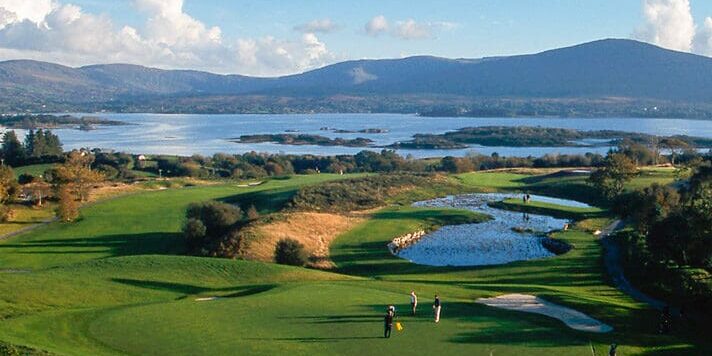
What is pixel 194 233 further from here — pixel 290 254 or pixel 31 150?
pixel 31 150

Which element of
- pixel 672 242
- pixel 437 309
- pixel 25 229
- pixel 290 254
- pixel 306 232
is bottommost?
pixel 25 229

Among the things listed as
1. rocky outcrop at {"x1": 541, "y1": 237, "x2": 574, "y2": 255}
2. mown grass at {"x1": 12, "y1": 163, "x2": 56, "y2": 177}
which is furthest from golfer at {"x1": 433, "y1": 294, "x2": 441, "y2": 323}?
mown grass at {"x1": 12, "y1": 163, "x2": 56, "y2": 177}

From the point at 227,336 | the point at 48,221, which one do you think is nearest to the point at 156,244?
the point at 48,221

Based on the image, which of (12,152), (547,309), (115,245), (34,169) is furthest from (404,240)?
(12,152)

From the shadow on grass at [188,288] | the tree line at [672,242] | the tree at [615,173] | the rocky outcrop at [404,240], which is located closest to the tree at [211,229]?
the rocky outcrop at [404,240]

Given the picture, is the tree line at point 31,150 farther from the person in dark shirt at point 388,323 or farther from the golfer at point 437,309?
the person in dark shirt at point 388,323

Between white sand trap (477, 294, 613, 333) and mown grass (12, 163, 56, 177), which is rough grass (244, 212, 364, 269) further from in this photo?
mown grass (12, 163, 56, 177)
